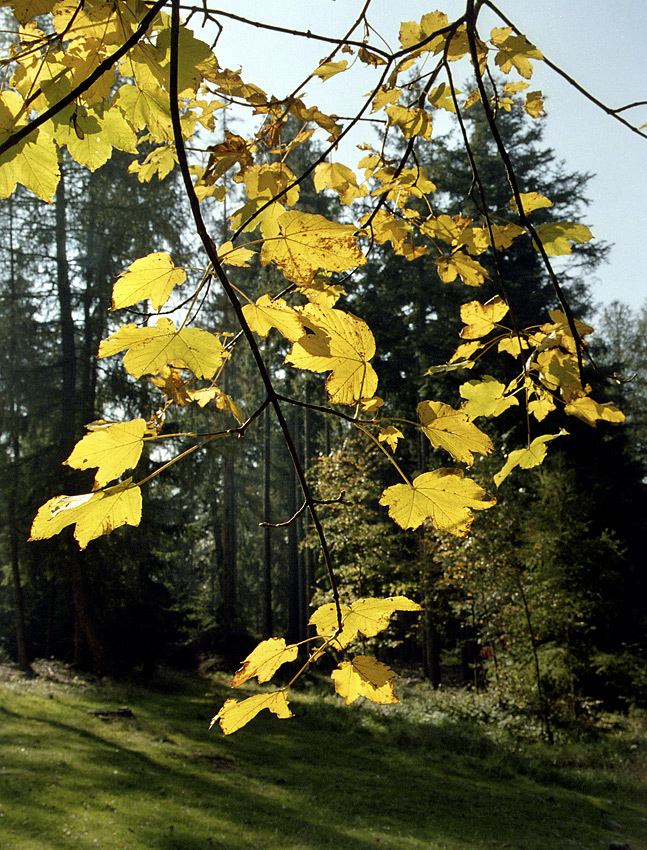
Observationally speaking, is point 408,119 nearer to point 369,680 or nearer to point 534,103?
point 534,103

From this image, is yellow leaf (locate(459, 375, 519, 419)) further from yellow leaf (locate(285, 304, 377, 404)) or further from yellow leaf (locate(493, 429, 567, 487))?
yellow leaf (locate(285, 304, 377, 404))

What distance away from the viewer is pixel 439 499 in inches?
21.4

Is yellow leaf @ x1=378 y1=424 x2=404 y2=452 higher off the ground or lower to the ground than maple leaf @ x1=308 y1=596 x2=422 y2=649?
higher

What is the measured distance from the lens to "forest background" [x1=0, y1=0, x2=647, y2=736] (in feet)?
25.7

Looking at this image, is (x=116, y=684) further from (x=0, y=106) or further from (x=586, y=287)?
(x=586, y=287)

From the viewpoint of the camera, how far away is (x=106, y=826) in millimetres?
4121

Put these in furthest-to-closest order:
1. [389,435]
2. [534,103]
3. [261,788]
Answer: [261,788] < [534,103] < [389,435]

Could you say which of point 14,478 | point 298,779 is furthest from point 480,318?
point 14,478

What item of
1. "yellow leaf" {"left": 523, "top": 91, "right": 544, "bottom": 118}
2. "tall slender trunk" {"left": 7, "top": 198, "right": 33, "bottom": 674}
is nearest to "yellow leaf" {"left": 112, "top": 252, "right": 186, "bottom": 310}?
"yellow leaf" {"left": 523, "top": 91, "right": 544, "bottom": 118}

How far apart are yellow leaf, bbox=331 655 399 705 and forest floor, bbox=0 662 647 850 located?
4148 mm

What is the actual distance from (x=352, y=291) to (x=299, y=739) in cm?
841

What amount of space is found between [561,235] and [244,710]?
77cm

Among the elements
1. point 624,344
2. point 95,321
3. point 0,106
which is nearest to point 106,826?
point 0,106

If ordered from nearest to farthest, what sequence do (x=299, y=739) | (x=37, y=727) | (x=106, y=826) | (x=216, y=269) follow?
(x=216, y=269)
(x=106, y=826)
(x=37, y=727)
(x=299, y=739)
